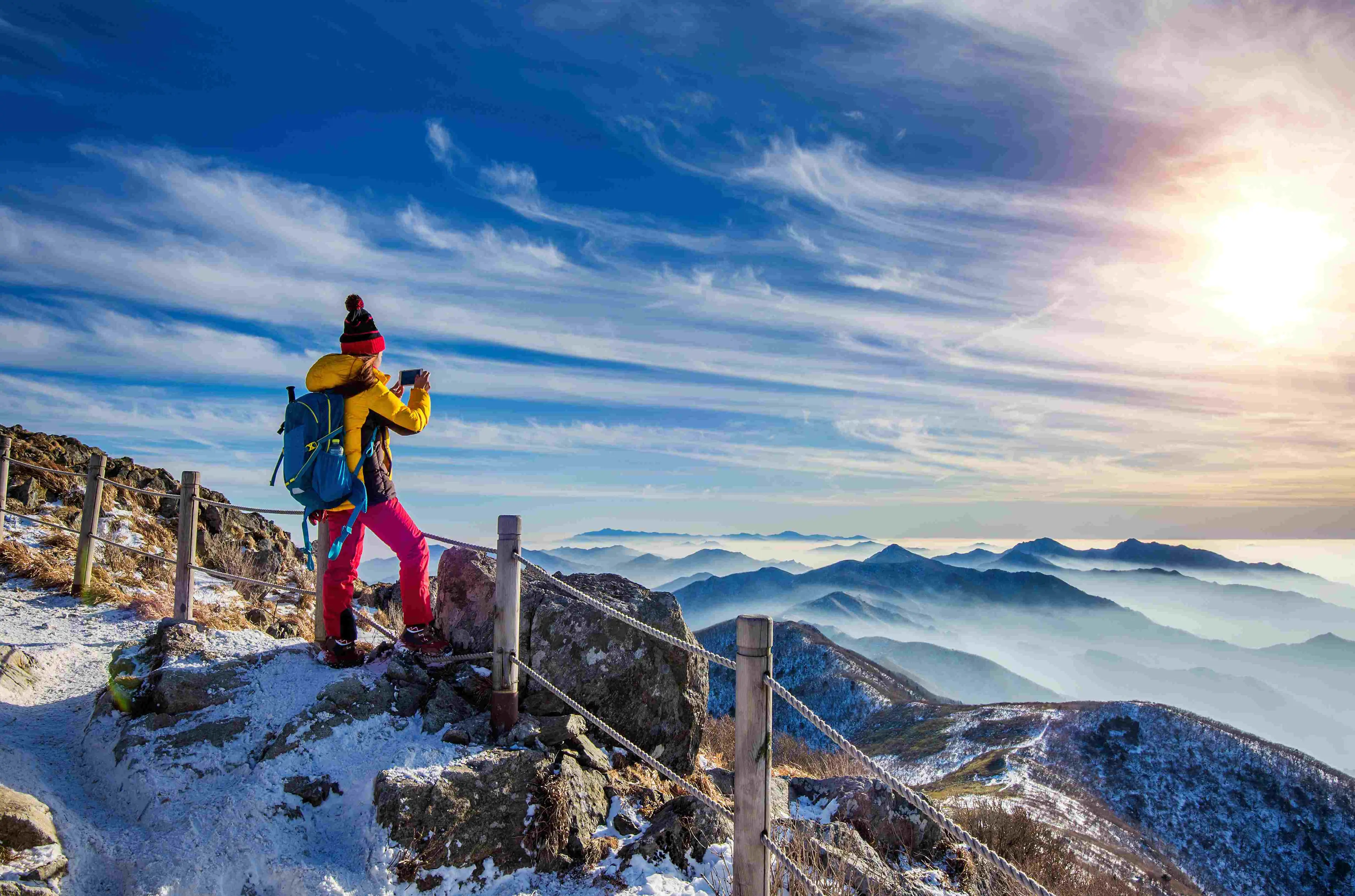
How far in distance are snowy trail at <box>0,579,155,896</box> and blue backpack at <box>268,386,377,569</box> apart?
2.18 metres

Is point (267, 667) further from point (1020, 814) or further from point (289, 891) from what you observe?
point (1020, 814)

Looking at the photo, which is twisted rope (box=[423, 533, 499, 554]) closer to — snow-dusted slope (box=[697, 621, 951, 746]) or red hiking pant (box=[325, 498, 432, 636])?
red hiking pant (box=[325, 498, 432, 636])

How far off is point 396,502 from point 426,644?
132 cm

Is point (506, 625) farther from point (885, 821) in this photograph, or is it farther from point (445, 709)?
point (885, 821)

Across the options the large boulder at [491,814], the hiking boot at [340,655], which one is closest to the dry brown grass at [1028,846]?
the large boulder at [491,814]

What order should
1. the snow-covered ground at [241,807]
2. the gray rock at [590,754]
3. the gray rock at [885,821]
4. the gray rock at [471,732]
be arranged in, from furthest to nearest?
the gray rock at [885,821] → the gray rock at [590,754] → the gray rock at [471,732] → the snow-covered ground at [241,807]

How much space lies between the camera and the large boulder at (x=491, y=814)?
169 inches

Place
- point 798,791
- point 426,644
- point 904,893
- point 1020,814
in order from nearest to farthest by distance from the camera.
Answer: point 904,893 → point 426,644 → point 798,791 → point 1020,814

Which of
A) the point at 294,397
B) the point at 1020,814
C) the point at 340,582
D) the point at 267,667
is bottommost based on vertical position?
the point at 1020,814

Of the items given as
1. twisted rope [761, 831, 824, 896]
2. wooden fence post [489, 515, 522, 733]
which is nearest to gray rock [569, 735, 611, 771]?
wooden fence post [489, 515, 522, 733]

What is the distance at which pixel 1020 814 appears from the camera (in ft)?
30.3

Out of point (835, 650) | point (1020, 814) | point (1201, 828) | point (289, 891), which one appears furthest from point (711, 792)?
point (835, 650)

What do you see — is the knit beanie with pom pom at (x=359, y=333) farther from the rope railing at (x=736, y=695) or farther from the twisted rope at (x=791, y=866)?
the twisted rope at (x=791, y=866)

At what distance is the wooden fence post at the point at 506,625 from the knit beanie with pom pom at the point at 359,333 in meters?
1.79
